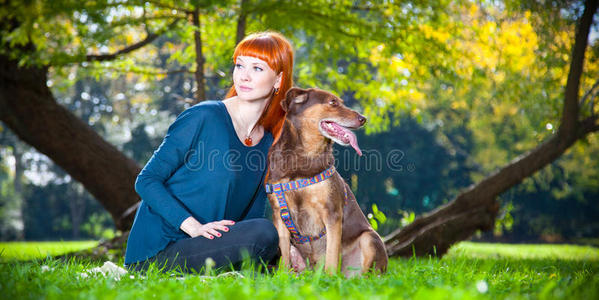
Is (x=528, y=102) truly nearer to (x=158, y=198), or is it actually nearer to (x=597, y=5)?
(x=597, y=5)

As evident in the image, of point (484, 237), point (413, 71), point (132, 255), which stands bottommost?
point (484, 237)

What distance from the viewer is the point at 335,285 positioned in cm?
270

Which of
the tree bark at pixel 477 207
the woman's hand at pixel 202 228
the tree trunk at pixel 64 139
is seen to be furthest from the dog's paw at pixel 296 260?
the tree trunk at pixel 64 139

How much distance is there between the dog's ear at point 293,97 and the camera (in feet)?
11.6

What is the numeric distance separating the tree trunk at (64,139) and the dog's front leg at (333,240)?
4.91 m

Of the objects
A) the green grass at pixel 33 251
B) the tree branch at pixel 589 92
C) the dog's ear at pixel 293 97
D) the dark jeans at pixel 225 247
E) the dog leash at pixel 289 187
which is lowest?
the green grass at pixel 33 251

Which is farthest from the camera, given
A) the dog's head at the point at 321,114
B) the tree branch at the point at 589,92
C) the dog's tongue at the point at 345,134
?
the tree branch at the point at 589,92

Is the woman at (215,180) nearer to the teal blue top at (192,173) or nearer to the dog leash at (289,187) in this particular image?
the teal blue top at (192,173)

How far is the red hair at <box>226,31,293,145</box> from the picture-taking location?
365 centimetres

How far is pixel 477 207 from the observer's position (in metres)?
7.68

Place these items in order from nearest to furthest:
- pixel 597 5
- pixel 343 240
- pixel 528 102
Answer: pixel 343 240 → pixel 597 5 → pixel 528 102

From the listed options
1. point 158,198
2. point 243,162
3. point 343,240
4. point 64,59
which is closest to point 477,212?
point 343,240

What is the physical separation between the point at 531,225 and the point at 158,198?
3006 centimetres

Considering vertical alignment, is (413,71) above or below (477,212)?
above
